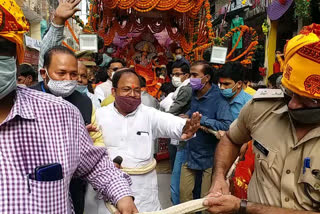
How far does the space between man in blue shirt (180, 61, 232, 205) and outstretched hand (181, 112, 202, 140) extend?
4.11ft

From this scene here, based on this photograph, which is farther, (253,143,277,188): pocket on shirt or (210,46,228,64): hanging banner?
(210,46,228,64): hanging banner

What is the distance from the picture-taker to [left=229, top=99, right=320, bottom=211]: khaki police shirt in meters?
1.62

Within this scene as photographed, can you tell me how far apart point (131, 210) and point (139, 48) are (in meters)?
12.4

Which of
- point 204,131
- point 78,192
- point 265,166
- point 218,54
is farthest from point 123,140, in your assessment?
point 218,54

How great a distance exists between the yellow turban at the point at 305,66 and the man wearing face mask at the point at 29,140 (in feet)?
3.45

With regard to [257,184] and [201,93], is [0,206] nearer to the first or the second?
[257,184]

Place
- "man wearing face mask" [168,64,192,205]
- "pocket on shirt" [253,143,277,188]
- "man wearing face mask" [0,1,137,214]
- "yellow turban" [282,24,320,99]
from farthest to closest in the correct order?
"man wearing face mask" [168,64,192,205], "pocket on shirt" [253,143,277,188], "yellow turban" [282,24,320,99], "man wearing face mask" [0,1,137,214]

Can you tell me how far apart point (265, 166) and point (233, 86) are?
8.01 feet

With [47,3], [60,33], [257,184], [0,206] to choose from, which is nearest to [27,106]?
[0,206]

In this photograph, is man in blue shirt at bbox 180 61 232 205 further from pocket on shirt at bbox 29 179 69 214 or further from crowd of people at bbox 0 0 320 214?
pocket on shirt at bbox 29 179 69 214


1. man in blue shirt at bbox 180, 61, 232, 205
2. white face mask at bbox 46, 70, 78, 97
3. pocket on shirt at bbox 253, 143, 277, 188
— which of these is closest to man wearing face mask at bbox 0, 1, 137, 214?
pocket on shirt at bbox 253, 143, 277, 188

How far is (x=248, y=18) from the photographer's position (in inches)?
614

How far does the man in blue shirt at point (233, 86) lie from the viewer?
4.09 meters

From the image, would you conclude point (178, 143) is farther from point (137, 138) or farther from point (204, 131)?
point (137, 138)
